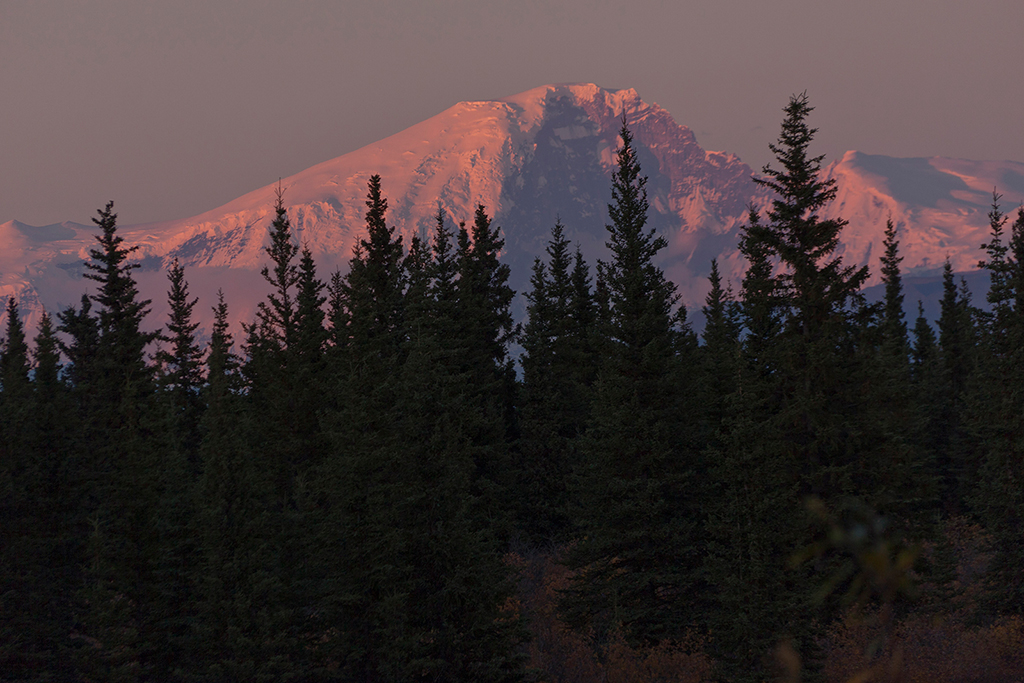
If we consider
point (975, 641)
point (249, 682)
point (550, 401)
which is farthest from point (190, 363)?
point (975, 641)

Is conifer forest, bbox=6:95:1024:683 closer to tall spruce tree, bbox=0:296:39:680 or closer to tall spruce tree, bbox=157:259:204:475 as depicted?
tall spruce tree, bbox=0:296:39:680

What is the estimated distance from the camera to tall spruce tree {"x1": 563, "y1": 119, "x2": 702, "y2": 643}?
3008cm

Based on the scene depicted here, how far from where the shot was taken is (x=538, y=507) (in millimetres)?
42125

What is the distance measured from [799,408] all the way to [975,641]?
11426 mm

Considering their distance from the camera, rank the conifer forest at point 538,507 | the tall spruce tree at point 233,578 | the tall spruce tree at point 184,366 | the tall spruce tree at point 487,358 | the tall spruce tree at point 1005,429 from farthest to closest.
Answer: the tall spruce tree at point 184,366, the tall spruce tree at point 487,358, the tall spruce tree at point 1005,429, the conifer forest at point 538,507, the tall spruce tree at point 233,578

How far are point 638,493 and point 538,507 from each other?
13.0m

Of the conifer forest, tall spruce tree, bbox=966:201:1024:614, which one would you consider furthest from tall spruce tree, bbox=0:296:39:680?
tall spruce tree, bbox=966:201:1024:614

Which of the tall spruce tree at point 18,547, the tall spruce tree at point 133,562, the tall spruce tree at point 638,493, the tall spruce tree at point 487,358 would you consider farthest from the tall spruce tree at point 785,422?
the tall spruce tree at point 18,547

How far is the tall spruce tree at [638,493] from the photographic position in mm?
30078

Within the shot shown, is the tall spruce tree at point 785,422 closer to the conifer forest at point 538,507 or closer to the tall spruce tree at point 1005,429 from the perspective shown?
the conifer forest at point 538,507

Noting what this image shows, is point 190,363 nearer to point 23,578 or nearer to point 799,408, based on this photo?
point 23,578

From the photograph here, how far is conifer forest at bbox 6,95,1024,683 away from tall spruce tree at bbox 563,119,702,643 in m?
0.12

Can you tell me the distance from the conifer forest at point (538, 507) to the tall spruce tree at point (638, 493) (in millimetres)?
122

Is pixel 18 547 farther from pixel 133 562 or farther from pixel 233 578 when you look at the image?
pixel 233 578
